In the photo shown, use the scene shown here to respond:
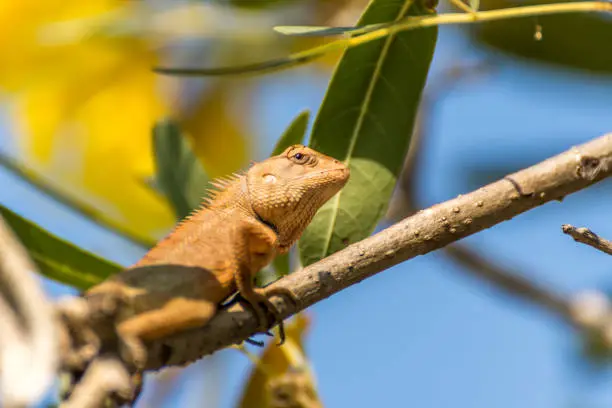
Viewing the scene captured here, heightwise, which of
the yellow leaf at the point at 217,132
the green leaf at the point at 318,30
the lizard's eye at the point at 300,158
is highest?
the green leaf at the point at 318,30

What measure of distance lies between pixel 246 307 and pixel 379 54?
51.8 inches

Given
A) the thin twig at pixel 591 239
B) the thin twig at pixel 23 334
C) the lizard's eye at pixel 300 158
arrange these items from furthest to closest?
the lizard's eye at pixel 300 158 → the thin twig at pixel 591 239 → the thin twig at pixel 23 334

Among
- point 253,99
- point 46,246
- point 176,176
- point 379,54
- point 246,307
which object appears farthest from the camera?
point 253,99

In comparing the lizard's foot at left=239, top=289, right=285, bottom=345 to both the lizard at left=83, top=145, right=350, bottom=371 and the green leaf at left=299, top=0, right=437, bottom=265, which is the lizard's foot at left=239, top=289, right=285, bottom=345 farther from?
the green leaf at left=299, top=0, right=437, bottom=265

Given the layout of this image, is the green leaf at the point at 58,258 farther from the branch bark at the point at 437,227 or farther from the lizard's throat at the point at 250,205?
the branch bark at the point at 437,227

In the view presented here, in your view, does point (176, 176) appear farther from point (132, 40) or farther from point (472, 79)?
point (472, 79)

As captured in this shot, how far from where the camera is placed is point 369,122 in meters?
3.74

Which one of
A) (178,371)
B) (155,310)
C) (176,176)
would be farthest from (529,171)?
(178,371)

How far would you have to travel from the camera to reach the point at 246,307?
2975mm

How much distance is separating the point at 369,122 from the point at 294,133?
0.36 metres

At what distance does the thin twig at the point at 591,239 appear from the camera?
2773 millimetres

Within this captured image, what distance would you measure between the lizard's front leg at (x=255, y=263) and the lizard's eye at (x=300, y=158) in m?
0.36

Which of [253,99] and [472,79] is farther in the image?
[253,99]

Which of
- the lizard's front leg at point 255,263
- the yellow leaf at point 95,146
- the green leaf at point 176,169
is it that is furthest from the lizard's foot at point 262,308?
the yellow leaf at point 95,146
